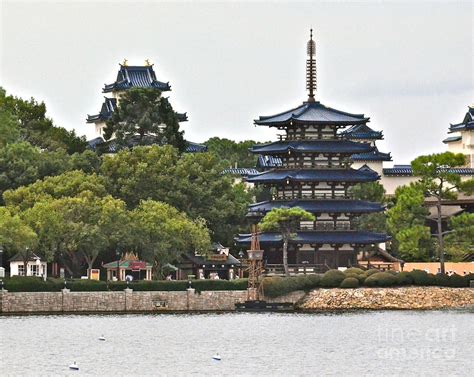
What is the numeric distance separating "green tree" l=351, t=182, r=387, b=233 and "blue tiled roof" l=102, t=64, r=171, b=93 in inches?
1036

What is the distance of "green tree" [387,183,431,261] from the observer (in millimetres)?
130125

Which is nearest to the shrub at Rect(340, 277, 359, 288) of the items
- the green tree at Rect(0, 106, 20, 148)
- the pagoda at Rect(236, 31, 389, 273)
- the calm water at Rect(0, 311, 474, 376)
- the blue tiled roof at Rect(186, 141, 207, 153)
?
the calm water at Rect(0, 311, 474, 376)

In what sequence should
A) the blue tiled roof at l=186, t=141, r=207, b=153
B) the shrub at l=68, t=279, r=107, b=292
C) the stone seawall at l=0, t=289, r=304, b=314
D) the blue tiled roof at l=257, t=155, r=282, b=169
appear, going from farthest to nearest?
the blue tiled roof at l=257, t=155, r=282, b=169 < the blue tiled roof at l=186, t=141, r=207, b=153 < the shrub at l=68, t=279, r=107, b=292 < the stone seawall at l=0, t=289, r=304, b=314

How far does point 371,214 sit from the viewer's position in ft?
447

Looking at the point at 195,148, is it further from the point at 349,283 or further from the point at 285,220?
the point at 349,283

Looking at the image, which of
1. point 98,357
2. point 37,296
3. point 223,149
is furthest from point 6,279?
point 223,149

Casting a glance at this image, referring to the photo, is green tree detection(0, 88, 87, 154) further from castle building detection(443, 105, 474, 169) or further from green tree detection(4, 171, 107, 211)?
castle building detection(443, 105, 474, 169)

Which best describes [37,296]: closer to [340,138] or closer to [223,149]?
[340,138]

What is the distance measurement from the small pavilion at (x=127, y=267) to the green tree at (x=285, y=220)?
8.08 metres

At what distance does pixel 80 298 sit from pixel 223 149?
240ft

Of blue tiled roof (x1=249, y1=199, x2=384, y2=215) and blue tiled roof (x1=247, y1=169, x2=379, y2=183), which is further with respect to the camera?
blue tiled roof (x1=247, y1=169, x2=379, y2=183)

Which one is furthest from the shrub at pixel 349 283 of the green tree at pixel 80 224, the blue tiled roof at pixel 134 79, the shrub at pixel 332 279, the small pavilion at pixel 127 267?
the blue tiled roof at pixel 134 79

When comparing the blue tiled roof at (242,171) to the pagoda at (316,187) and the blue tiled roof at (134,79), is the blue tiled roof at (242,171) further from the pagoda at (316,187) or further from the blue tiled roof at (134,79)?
the pagoda at (316,187)

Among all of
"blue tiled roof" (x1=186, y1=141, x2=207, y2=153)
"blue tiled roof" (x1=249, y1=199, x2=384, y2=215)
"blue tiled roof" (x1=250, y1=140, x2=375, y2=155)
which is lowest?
"blue tiled roof" (x1=249, y1=199, x2=384, y2=215)
